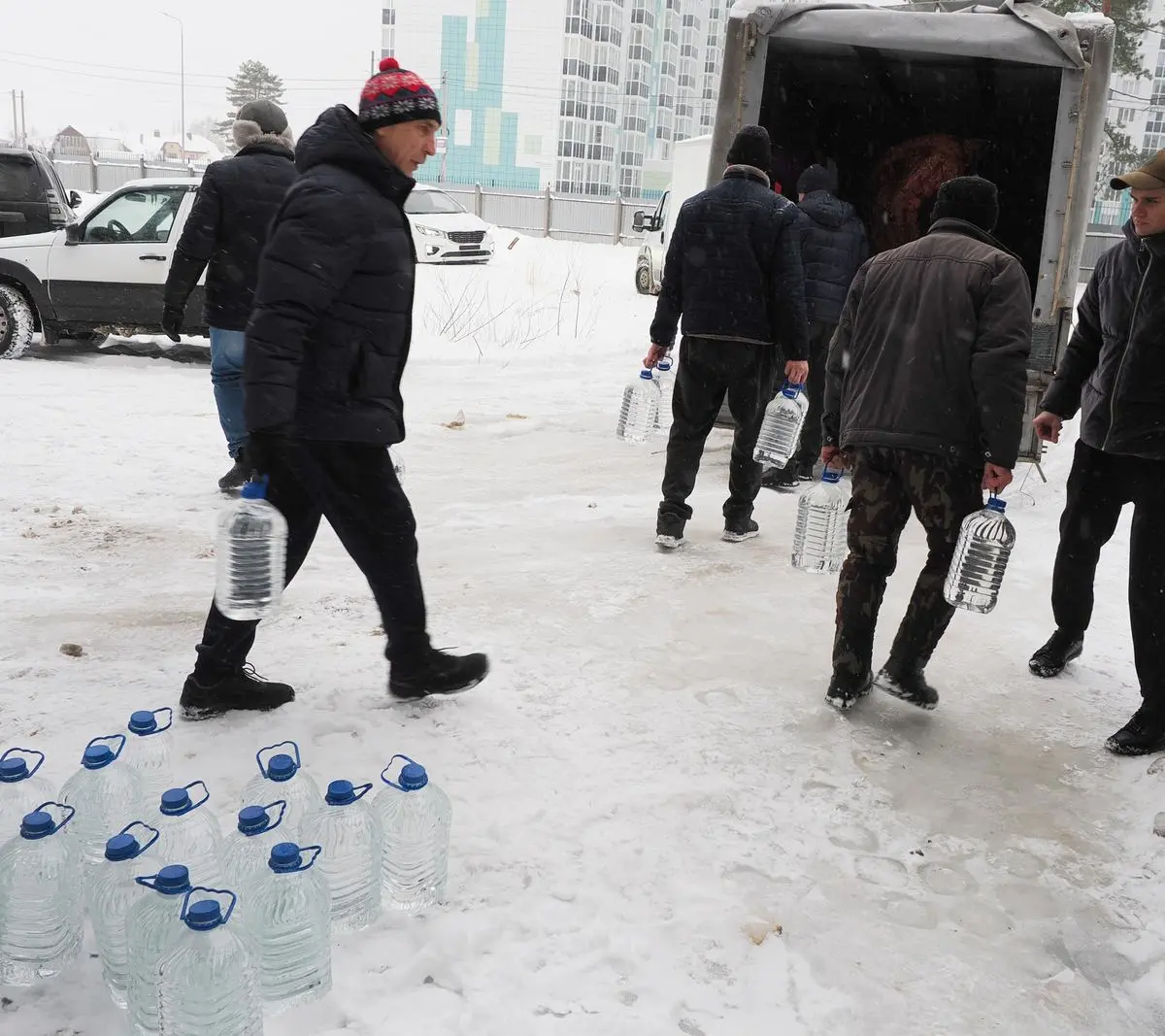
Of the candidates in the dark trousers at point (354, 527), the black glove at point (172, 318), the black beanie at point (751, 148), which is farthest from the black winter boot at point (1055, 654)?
the black glove at point (172, 318)

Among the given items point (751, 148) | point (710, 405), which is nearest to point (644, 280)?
point (751, 148)

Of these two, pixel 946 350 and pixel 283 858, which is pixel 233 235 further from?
pixel 283 858

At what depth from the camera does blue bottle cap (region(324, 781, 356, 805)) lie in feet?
8.49

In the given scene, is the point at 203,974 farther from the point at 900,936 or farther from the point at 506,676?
the point at 506,676

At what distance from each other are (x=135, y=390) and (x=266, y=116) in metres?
4.14

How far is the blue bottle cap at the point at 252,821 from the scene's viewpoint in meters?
2.40

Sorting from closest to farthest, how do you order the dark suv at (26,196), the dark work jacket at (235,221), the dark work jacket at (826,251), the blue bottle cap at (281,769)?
1. the blue bottle cap at (281,769)
2. the dark work jacket at (235,221)
3. the dark work jacket at (826,251)
4. the dark suv at (26,196)

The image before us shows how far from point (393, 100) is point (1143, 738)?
346 centimetres

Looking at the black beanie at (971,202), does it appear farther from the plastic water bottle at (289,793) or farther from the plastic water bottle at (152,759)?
the plastic water bottle at (152,759)

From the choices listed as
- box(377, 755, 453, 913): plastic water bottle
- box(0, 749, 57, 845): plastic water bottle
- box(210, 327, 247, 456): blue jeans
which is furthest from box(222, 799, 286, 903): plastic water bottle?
box(210, 327, 247, 456): blue jeans

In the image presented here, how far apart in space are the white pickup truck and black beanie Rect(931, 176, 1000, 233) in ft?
27.7

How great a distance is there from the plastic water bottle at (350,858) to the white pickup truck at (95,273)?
8857 millimetres

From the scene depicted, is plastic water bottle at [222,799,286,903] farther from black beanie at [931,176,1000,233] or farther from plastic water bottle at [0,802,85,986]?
black beanie at [931,176,1000,233]

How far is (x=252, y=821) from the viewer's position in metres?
2.41
